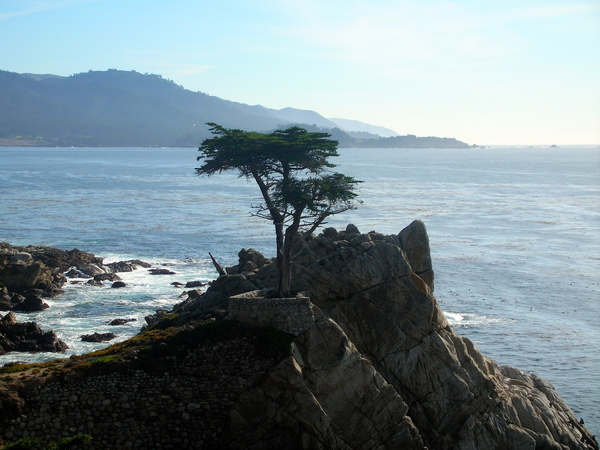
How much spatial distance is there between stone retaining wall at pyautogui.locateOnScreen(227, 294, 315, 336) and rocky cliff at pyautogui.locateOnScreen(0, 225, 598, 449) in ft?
0.12

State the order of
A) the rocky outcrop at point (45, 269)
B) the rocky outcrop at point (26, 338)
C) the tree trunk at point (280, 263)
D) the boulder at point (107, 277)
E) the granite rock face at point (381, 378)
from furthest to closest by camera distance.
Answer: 1. the boulder at point (107, 277)
2. the rocky outcrop at point (45, 269)
3. the rocky outcrop at point (26, 338)
4. the tree trunk at point (280, 263)
5. the granite rock face at point (381, 378)

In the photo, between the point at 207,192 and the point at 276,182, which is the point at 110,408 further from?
the point at 207,192

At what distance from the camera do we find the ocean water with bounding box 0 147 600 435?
39.7 metres

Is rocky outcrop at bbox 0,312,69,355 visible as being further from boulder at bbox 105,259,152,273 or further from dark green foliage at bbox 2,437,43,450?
boulder at bbox 105,259,152,273

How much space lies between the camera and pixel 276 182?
2652 cm

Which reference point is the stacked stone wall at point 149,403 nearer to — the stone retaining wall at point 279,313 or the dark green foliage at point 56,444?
the dark green foliage at point 56,444

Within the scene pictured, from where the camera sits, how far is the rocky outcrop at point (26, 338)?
1341 inches

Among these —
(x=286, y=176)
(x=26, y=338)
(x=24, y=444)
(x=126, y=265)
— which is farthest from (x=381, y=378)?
(x=126, y=265)

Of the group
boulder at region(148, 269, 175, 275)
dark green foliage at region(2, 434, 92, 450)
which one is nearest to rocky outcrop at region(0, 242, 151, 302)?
boulder at region(148, 269, 175, 275)

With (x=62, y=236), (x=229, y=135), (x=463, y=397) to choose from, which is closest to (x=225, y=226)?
(x=62, y=236)

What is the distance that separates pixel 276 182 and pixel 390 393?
8954 millimetres

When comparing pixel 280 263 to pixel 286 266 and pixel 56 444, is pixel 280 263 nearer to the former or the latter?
pixel 286 266

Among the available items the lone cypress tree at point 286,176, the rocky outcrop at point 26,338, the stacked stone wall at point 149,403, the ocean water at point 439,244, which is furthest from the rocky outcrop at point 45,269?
the stacked stone wall at point 149,403

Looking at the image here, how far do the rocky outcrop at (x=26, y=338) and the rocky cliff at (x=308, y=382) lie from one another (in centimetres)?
1108
